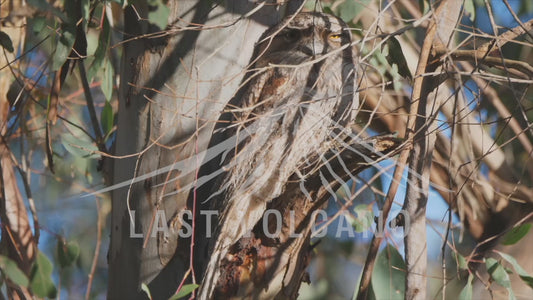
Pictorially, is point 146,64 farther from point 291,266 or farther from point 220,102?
point 291,266

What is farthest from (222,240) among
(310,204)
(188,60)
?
(188,60)

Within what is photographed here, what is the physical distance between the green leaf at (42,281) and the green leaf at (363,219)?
0.91 meters

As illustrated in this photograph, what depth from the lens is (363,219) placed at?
198 cm

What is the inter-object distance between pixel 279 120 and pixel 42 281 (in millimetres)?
745

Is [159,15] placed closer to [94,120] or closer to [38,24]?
[38,24]

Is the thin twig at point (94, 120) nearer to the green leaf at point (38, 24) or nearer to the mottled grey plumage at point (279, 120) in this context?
the green leaf at point (38, 24)

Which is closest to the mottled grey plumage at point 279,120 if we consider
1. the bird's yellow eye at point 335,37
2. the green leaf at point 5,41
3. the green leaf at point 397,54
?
the bird's yellow eye at point 335,37

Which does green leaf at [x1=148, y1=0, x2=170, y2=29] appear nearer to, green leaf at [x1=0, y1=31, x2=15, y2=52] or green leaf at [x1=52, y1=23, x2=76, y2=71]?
green leaf at [x1=52, y1=23, x2=76, y2=71]

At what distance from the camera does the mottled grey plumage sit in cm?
150

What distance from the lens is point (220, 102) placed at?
154cm

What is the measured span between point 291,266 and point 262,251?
9 centimetres

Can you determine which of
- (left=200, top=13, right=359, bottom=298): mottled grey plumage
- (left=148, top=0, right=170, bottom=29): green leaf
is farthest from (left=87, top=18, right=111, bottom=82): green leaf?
(left=148, top=0, right=170, bottom=29): green leaf

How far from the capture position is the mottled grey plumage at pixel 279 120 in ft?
4.91

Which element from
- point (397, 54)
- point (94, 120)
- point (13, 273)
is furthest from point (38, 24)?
point (397, 54)
